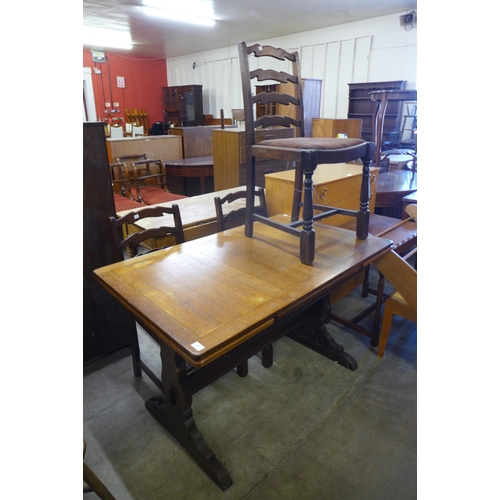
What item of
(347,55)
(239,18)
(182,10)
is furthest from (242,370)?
(347,55)

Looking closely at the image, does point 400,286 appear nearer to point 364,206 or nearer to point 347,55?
point 364,206

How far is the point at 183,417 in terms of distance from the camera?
156cm

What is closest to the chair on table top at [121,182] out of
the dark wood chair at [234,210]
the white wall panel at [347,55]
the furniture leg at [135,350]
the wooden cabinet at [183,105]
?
the dark wood chair at [234,210]

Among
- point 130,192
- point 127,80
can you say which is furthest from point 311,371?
point 127,80

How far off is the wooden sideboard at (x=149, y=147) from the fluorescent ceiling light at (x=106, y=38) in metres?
3.59

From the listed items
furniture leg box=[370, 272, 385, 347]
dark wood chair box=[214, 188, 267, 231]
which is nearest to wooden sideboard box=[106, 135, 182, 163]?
dark wood chair box=[214, 188, 267, 231]

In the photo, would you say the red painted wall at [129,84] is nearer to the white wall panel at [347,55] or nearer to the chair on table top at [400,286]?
the white wall panel at [347,55]

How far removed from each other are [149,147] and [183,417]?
4.26m

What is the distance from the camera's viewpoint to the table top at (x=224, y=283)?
1.13m

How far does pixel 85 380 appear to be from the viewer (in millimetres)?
2053

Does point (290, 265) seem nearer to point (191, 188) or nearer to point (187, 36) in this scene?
point (191, 188)

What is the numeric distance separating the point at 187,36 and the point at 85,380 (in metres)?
7.83
